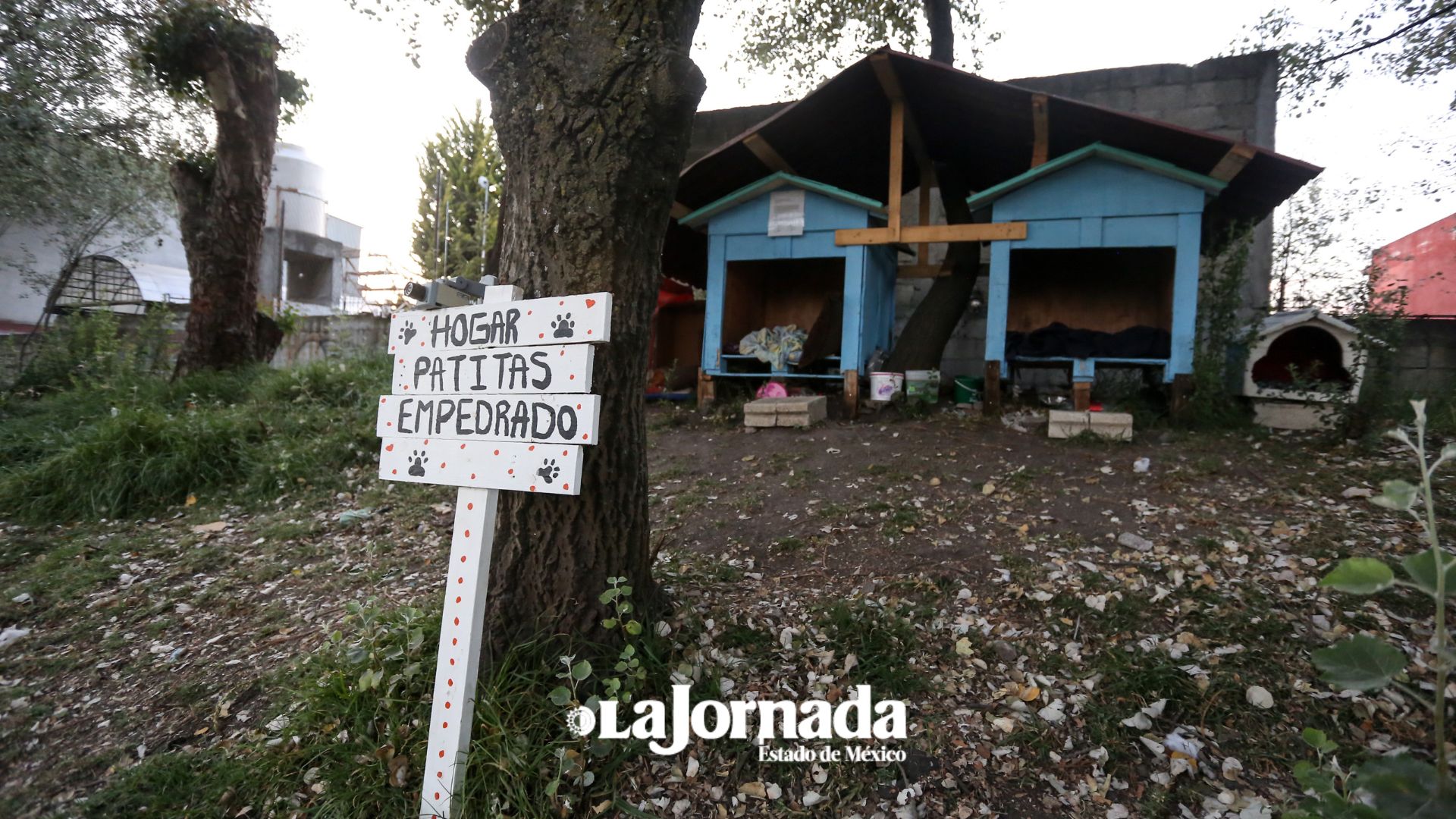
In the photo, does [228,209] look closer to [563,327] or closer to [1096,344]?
[563,327]

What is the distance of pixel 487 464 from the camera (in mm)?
1945

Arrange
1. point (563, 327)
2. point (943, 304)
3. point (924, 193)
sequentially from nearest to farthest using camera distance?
point (563, 327) < point (943, 304) < point (924, 193)

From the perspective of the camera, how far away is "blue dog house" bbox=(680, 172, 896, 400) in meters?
5.89

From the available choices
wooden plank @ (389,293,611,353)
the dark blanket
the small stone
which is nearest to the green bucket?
the dark blanket

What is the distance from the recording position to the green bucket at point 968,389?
20.0ft

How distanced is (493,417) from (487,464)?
0.43 feet

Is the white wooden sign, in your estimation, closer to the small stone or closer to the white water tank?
the small stone

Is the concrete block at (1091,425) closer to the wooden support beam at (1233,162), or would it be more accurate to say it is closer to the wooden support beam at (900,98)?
the wooden support beam at (1233,162)

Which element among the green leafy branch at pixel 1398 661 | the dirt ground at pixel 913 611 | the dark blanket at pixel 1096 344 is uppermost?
the dark blanket at pixel 1096 344

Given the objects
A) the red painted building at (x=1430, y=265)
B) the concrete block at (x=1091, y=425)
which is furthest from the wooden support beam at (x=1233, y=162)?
the red painted building at (x=1430, y=265)

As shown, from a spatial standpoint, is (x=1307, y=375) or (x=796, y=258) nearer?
(x=1307, y=375)

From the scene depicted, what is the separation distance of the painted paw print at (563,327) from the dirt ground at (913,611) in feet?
3.94

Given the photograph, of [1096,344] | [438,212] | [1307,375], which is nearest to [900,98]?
[1096,344]

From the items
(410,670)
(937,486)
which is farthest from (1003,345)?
(410,670)
